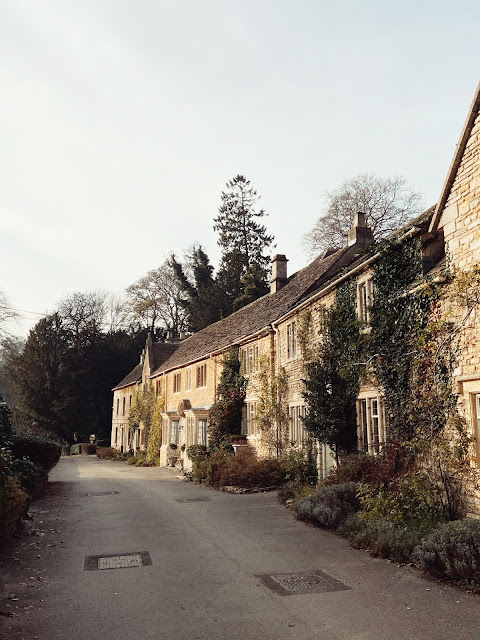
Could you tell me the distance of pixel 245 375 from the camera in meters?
23.1

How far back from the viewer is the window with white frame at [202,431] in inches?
1017

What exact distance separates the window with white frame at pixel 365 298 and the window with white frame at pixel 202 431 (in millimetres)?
14071

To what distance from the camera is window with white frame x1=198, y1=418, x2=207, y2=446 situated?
84.8ft

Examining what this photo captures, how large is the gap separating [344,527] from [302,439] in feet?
23.6

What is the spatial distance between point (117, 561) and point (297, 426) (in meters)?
10.1

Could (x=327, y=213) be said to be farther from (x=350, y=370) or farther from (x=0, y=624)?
(x=0, y=624)

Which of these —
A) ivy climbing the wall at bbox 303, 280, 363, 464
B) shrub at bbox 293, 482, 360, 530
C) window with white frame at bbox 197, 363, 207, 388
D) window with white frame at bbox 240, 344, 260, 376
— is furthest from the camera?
window with white frame at bbox 197, 363, 207, 388

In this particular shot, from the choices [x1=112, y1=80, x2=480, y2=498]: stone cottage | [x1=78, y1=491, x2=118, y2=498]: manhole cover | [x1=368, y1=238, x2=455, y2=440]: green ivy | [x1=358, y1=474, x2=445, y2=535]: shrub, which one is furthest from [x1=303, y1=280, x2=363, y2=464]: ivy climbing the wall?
[x1=78, y1=491, x2=118, y2=498]: manhole cover

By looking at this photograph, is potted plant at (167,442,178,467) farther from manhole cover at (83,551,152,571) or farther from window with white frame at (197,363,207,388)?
manhole cover at (83,551,152,571)

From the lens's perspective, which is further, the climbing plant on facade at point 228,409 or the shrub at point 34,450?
the climbing plant on facade at point 228,409

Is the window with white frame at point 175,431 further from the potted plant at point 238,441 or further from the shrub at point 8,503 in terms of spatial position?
the shrub at point 8,503

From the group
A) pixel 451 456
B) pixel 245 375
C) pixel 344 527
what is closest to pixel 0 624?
pixel 344 527

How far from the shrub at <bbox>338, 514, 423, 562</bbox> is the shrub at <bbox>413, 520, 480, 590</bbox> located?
0.40m

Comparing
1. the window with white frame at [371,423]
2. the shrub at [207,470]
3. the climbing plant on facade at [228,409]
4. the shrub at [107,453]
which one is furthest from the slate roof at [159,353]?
the window with white frame at [371,423]
